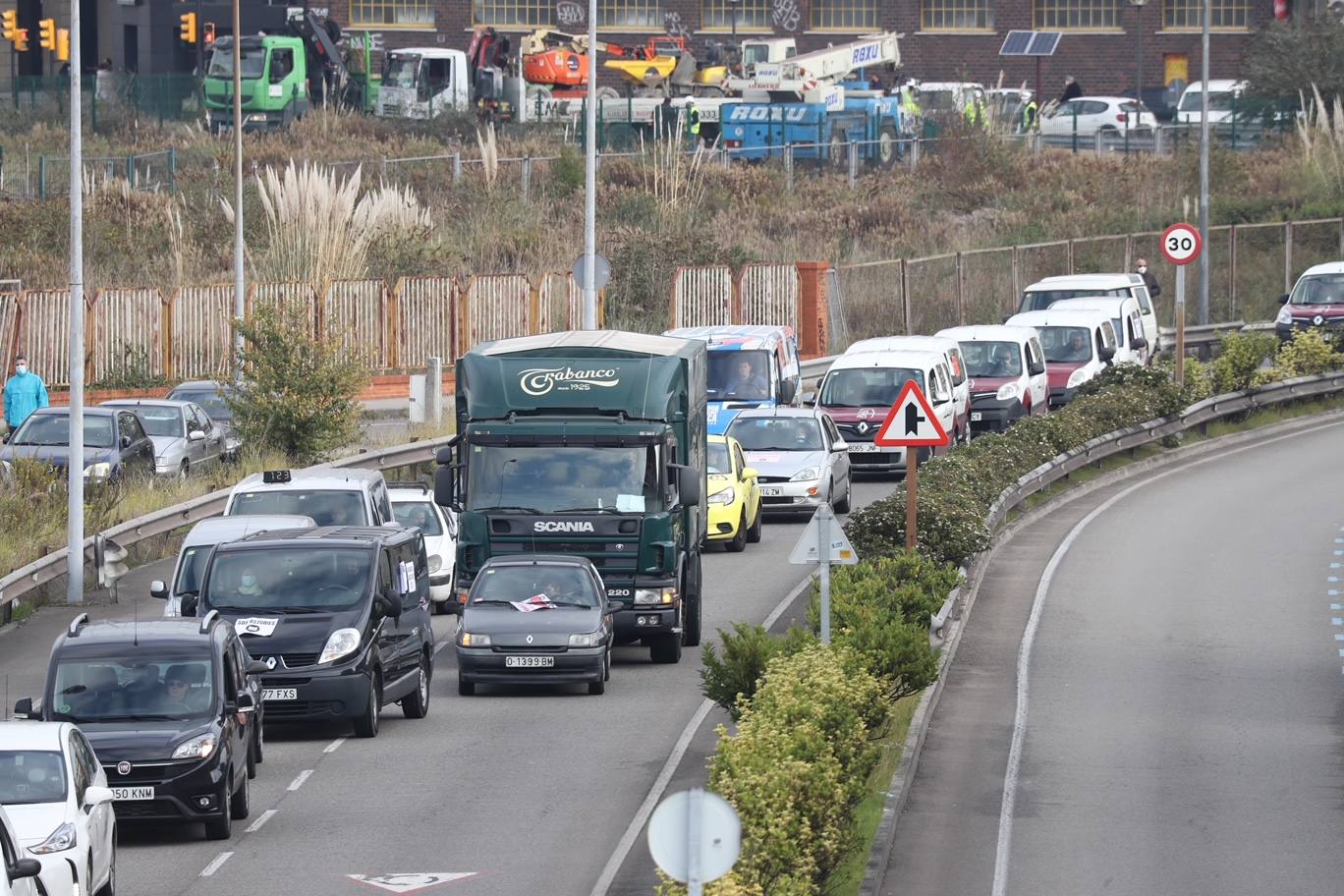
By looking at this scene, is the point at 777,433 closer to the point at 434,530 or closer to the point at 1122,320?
the point at 434,530

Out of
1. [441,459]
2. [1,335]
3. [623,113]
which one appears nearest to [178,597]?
[441,459]

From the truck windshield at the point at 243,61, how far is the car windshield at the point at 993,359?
36.7 m

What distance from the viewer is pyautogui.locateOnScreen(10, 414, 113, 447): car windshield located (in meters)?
31.6

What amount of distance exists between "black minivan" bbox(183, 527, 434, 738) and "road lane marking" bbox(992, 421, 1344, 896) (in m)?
5.31

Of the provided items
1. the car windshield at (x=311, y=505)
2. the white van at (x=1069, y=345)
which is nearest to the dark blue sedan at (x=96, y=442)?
the car windshield at (x=311, y=505)

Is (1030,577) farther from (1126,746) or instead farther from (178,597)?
(178,597)

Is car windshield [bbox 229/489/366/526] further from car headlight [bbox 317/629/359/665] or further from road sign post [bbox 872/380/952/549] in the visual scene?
road sign post [bbox 872/380/952/549]

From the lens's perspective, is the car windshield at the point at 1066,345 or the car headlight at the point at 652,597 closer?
the car headlight at the point at 652,597

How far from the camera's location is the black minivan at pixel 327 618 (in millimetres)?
18953

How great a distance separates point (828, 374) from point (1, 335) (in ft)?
49.3

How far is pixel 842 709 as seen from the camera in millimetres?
14930

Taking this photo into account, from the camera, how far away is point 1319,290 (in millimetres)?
47188

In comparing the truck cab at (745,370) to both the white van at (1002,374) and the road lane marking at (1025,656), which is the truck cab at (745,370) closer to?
the white van at (1002,374)

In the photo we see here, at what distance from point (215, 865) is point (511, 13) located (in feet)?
242
